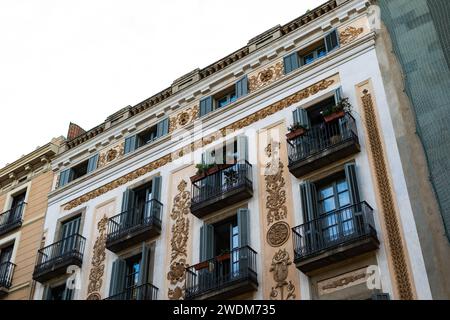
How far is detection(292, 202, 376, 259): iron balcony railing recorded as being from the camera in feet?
56.7

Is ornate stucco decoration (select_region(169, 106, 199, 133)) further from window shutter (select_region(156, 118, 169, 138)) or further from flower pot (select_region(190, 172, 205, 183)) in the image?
flower pot (select_region(190, 172, 205, 183))

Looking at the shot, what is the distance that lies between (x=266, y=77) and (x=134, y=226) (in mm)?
6835

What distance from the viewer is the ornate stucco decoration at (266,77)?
23.5 metres

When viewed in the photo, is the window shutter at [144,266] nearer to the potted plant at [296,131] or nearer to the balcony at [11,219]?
the potted plant at [296,131]

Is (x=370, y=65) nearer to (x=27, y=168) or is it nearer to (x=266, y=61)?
(x=266, y=61)

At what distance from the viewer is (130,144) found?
26406 mm

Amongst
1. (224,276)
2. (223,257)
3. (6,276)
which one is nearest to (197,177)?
(223,257)

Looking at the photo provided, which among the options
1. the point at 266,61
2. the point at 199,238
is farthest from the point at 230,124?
the point at 199,238

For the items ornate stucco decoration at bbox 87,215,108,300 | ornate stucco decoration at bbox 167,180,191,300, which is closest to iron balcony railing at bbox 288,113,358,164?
ornate stucco decoration at bbox 167,180,191,300

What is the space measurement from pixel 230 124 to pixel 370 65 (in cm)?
524

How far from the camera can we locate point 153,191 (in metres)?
23.7

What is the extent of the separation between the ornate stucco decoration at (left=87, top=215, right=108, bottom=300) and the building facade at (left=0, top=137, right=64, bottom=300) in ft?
9.73

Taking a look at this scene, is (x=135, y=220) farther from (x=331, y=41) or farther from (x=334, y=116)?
(x=331, y=41)

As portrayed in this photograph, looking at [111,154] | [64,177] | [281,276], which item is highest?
[111,154]
